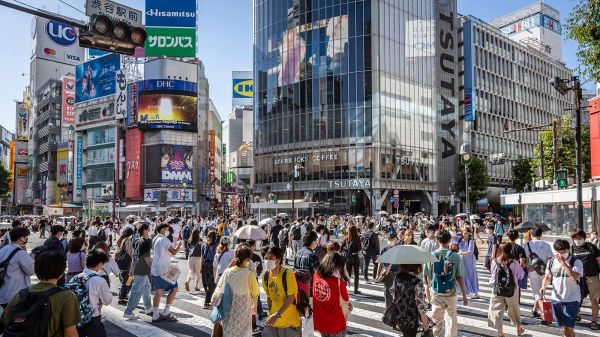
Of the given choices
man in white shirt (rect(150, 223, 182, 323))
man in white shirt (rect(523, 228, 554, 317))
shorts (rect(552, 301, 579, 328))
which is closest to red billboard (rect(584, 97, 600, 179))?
man in white shirt (rect(523, 228, 554, 317))

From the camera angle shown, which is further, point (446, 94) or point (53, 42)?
point (53, 42)

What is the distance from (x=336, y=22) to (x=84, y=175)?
47349 mm

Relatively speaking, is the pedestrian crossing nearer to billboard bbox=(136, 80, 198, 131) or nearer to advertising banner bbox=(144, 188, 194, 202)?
advertising banner bbox=(144, 188, 194, 202)

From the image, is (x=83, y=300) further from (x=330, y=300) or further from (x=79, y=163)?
(x=79, y=163)

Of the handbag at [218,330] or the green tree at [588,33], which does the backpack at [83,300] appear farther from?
the green tree at [588,33]

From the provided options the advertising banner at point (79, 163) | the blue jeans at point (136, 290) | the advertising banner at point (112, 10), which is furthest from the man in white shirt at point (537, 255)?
the advertising banner at point (79, 163)

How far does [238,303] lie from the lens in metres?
5.94

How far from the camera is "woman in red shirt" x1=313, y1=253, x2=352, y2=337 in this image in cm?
589

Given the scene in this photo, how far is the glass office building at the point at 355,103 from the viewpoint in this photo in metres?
58.6

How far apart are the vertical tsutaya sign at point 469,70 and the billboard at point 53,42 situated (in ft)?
287

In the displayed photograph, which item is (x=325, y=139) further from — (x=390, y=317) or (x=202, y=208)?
(x=390, y=317)

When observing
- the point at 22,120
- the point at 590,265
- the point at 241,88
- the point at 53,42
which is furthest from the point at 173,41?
the point at 22,120

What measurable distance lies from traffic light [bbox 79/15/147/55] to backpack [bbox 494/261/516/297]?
6697 millimetres

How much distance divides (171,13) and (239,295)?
7074 centimetres
